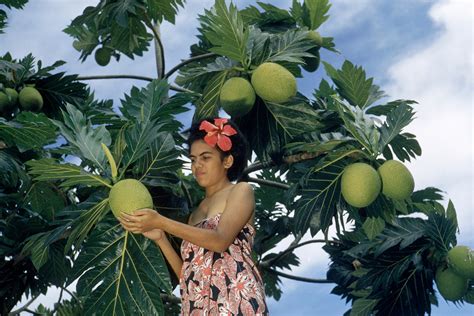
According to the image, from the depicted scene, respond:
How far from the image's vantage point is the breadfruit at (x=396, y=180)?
3.67 metres

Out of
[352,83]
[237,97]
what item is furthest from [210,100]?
[352,83]

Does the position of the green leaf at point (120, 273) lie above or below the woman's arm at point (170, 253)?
below

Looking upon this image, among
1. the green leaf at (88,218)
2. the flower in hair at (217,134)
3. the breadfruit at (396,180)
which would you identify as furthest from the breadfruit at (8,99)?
the breadfruit at (396,180)

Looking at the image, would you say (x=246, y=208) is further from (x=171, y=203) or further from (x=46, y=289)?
(x=46, y=289)

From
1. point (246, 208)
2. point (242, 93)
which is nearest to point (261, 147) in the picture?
point (242, 93)

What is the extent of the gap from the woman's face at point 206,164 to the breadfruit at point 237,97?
66 cm

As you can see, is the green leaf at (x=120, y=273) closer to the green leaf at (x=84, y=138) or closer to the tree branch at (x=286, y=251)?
the green leaf at (x=84, y=138)

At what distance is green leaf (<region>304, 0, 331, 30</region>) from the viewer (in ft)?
15.6

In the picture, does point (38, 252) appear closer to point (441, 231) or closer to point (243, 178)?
point (243, 178)

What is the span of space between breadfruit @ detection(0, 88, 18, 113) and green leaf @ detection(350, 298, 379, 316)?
2279 mm

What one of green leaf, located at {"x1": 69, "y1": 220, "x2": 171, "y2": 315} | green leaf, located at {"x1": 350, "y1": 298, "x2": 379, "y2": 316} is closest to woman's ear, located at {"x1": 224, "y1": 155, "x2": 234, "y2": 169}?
green leaf, located at {"x1": 69, "y1": 220, "x2": 171, "y2": 315}

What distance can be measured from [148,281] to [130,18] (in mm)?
2763

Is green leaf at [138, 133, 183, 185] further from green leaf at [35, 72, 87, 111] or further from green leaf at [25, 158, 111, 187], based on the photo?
green leaf at [35, 72, 87, 111]

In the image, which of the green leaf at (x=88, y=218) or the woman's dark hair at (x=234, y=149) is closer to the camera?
the green leaf at (x=88, y=218)
